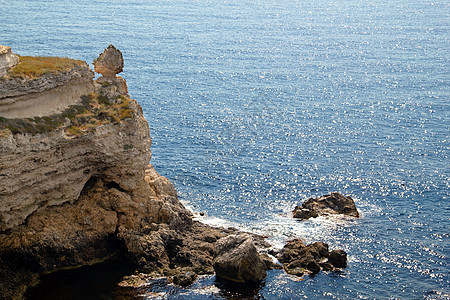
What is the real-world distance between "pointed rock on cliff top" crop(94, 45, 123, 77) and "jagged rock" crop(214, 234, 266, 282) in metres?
24.5

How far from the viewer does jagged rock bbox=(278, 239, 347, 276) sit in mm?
60844

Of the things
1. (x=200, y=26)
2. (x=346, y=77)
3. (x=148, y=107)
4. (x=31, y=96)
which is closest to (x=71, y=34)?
(x=200, y=26)

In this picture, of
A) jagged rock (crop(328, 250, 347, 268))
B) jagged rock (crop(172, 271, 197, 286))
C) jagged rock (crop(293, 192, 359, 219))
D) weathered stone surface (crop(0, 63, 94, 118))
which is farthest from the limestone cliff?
jagged rock (crop(293, 192, 359, 219))

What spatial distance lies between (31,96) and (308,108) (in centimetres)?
7288

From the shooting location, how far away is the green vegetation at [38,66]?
177 feet

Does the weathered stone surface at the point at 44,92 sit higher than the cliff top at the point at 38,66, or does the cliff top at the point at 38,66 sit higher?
the cliff top at the point at 38,66

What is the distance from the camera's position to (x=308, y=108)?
117500 mm

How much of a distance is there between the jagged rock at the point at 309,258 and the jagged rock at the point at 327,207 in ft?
32.4

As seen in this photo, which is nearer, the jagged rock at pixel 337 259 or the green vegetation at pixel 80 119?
the green vegetation at pixel 80 119

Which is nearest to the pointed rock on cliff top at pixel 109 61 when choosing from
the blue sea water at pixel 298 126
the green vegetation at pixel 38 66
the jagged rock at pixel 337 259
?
the green vegetation at pixel 38 66

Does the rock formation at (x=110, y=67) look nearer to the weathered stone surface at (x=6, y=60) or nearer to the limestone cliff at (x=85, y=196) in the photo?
the limestone cliff at (x=85, y=196)

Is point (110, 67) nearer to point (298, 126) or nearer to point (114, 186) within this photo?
point (114, 186)

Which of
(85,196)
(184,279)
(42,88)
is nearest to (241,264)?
(184,279)

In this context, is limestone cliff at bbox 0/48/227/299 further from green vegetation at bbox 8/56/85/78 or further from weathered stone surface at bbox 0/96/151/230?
green vegetation at bbox 8/56/85/78
